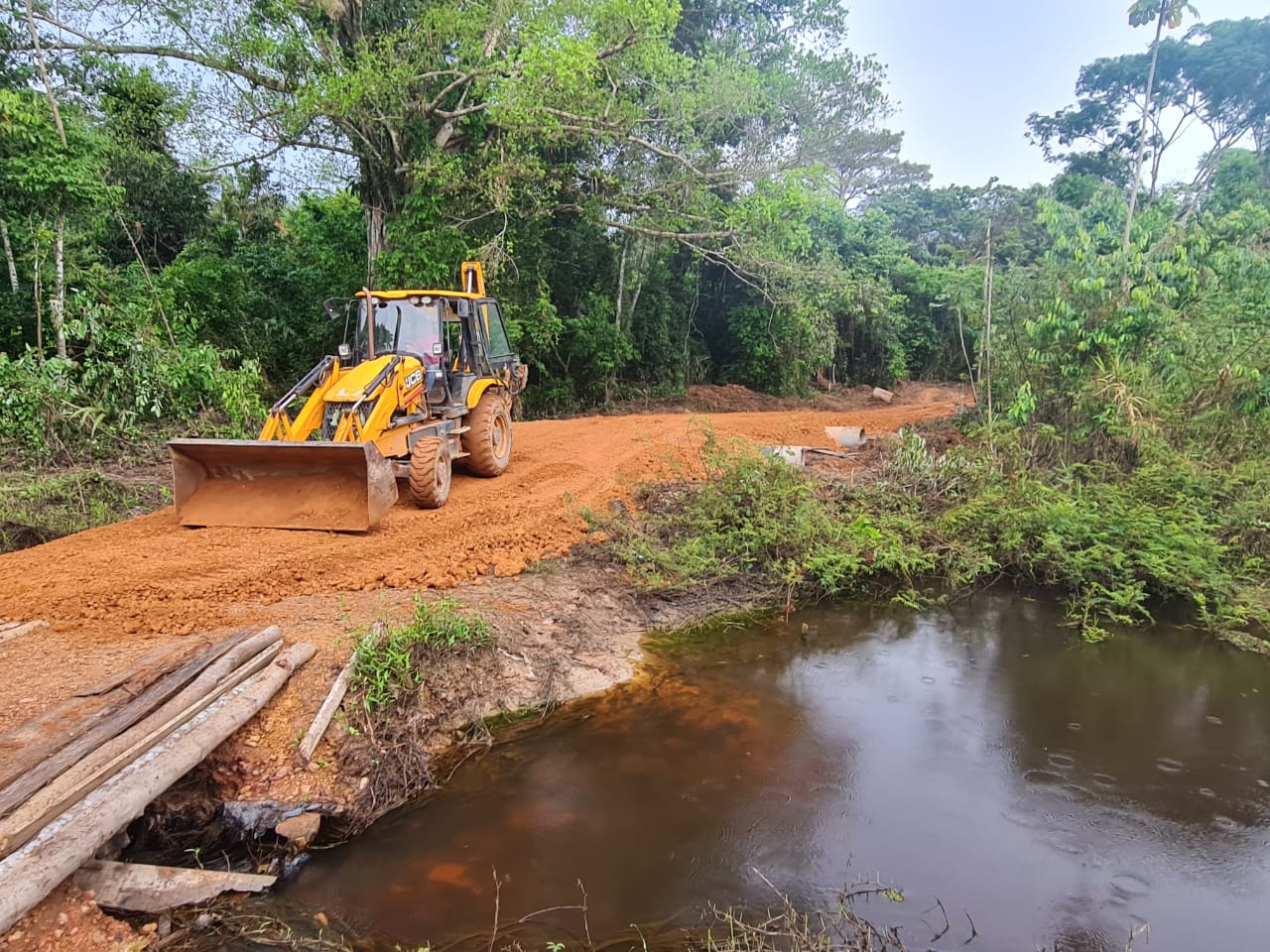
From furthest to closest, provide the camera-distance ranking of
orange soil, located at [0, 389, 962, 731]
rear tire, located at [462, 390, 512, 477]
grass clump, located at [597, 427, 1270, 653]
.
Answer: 1. rear tire, located at [462, 390, 512, 477]
2. grass clump, located at [597, 427, 1270, 653]
3. orange soil, located at [0, 389, 962, 731]

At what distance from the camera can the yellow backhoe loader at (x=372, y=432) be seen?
6590 millimetres

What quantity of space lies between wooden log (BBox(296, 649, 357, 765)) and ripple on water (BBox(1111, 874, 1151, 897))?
3.97m

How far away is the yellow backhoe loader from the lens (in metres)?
6.59

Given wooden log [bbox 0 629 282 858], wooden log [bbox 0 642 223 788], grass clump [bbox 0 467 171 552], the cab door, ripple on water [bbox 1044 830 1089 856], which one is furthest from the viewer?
the cab door

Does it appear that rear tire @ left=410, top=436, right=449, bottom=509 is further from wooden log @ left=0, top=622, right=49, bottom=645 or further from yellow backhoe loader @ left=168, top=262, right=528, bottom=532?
wooden log @ left=0, top=622, right=49, bottom=645

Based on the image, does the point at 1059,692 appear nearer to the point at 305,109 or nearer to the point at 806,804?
the point at 806,804

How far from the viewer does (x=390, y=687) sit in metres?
4.37

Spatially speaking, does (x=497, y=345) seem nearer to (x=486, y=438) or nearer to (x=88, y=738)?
(x=486, y=438)

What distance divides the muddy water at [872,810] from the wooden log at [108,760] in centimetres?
95

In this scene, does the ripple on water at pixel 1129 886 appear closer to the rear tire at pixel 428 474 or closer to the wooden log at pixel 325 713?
the wooden log at pixel 325 713

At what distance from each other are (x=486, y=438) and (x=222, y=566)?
3.47 meters

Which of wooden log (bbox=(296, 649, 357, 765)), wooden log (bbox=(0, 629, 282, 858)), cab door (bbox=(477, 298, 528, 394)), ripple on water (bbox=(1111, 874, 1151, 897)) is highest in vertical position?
cab door (bbox=(477, 298, 528, 394))

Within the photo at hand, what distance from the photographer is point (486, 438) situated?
8.67 metres

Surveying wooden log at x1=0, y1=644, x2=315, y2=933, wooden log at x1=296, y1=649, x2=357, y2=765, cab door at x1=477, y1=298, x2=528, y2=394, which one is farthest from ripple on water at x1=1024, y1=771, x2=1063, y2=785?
cab door at x1=477, y1=298, x2=528, y2=394
